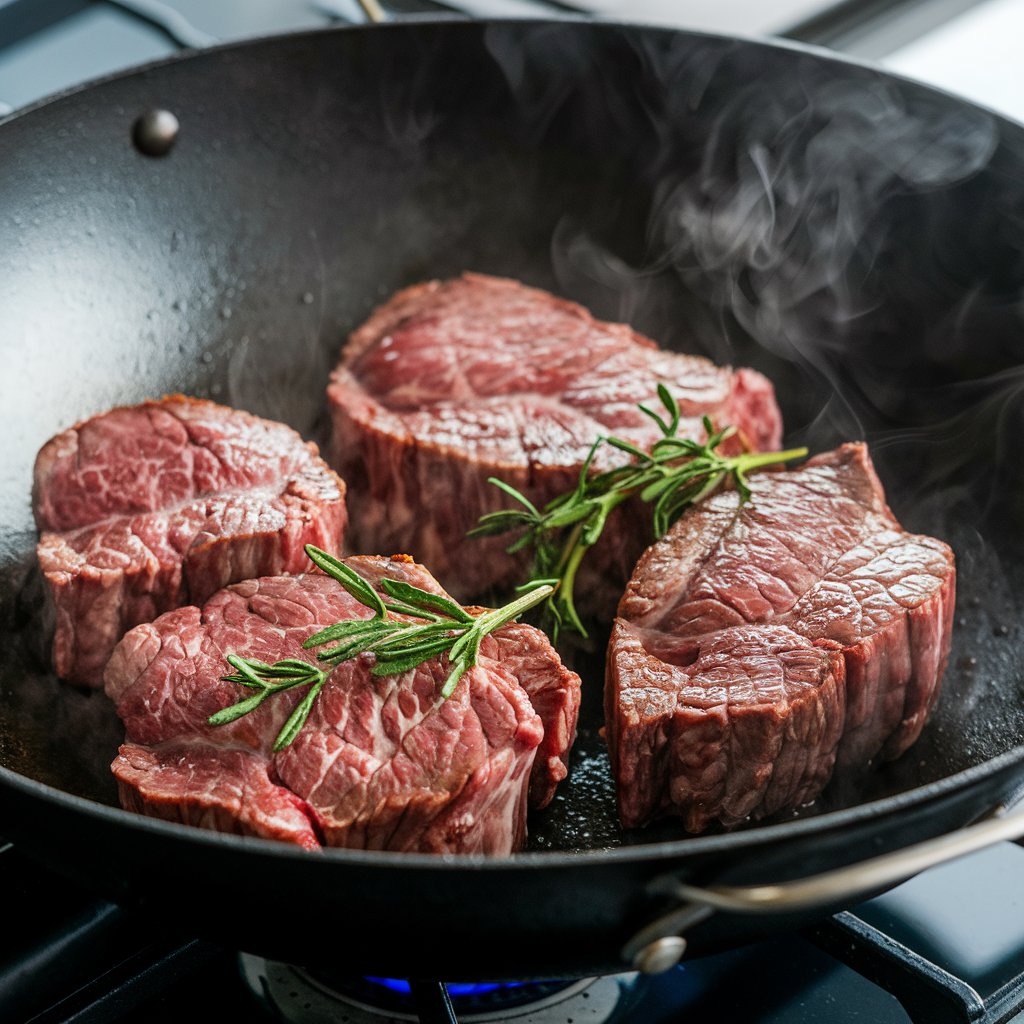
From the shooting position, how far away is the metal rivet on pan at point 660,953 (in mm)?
1224

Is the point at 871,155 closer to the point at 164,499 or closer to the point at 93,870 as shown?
the point at 164,499

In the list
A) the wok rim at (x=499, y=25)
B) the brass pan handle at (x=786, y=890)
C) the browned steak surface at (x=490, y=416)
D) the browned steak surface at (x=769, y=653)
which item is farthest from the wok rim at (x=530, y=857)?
the wok rim at (x=499, y=25)

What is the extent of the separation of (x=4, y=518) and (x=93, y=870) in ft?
3.15

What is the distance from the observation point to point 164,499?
1.99 m

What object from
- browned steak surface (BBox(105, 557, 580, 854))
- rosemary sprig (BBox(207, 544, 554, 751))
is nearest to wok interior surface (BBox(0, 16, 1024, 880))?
A: browned steak surface (BBox(105, 557, 580, 854))

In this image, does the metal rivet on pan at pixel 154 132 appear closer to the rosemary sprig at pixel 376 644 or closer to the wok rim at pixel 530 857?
the rosemary sprig at pixel 376 644

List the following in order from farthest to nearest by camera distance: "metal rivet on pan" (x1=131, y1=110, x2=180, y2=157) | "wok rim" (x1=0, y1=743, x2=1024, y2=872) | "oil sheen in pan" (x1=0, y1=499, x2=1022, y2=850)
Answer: "metal rivet on pan" (x1=131, y1=110, x2=180, y2=157)
"oil sheen in pan" (x1=0, y1=499, x2=1022, y2=850)
"wok rim" (x1=0, y1=743, x2=1024, y2=872)

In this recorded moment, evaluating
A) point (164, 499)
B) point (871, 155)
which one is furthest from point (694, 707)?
point (871, 155)

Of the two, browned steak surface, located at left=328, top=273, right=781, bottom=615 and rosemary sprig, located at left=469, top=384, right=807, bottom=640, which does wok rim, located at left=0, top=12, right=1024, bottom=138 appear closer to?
browned steak surface, located at left=328, top=273, right=781, bottom=615

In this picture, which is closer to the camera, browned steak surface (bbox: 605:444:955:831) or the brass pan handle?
the brass pan handle

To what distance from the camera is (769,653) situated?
5.73 feet

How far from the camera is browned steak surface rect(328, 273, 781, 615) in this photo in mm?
2113

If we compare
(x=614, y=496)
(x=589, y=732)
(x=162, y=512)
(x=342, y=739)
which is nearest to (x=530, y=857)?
(x=342, y=739)

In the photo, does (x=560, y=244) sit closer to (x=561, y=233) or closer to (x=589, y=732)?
(x=561, y=233)
